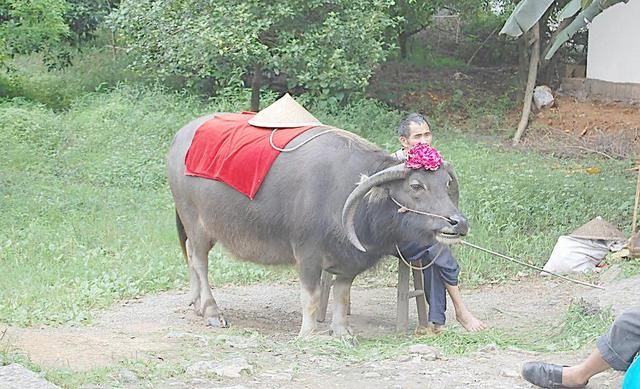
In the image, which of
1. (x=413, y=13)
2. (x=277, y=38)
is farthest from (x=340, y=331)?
(x=413, y=13)

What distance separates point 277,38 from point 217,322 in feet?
22.4

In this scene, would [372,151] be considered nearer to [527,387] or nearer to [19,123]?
[527,387]

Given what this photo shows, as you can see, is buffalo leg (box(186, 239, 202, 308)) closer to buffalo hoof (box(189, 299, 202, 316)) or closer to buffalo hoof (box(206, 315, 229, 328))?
buffalo hoof (box(189, 299, 202, 316))

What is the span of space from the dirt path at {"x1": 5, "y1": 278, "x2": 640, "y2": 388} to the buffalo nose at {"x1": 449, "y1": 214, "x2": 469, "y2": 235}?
2.32 ft

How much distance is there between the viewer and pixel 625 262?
7.62 m

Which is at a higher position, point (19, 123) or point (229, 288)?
point (19, 123)

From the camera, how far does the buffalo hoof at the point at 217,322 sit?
6953 millimetres

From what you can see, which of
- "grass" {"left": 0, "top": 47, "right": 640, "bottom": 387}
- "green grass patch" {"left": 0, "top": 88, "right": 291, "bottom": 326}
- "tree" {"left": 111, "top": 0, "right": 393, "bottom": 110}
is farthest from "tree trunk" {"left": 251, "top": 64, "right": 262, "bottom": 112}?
"green grass patch" {"left": 0, "top": 88, "right": 291, "bottom": 326}

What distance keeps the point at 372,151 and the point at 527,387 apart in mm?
2125

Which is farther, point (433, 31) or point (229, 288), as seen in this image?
point (433, 31)

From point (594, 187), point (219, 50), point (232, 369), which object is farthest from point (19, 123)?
point (232, 369)

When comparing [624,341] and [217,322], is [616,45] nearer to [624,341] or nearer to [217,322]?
[217,322]

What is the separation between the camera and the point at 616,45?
48.3 feet

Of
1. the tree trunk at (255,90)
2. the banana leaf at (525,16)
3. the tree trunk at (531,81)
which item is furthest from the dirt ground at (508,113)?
the banana leaf at (525,16)
